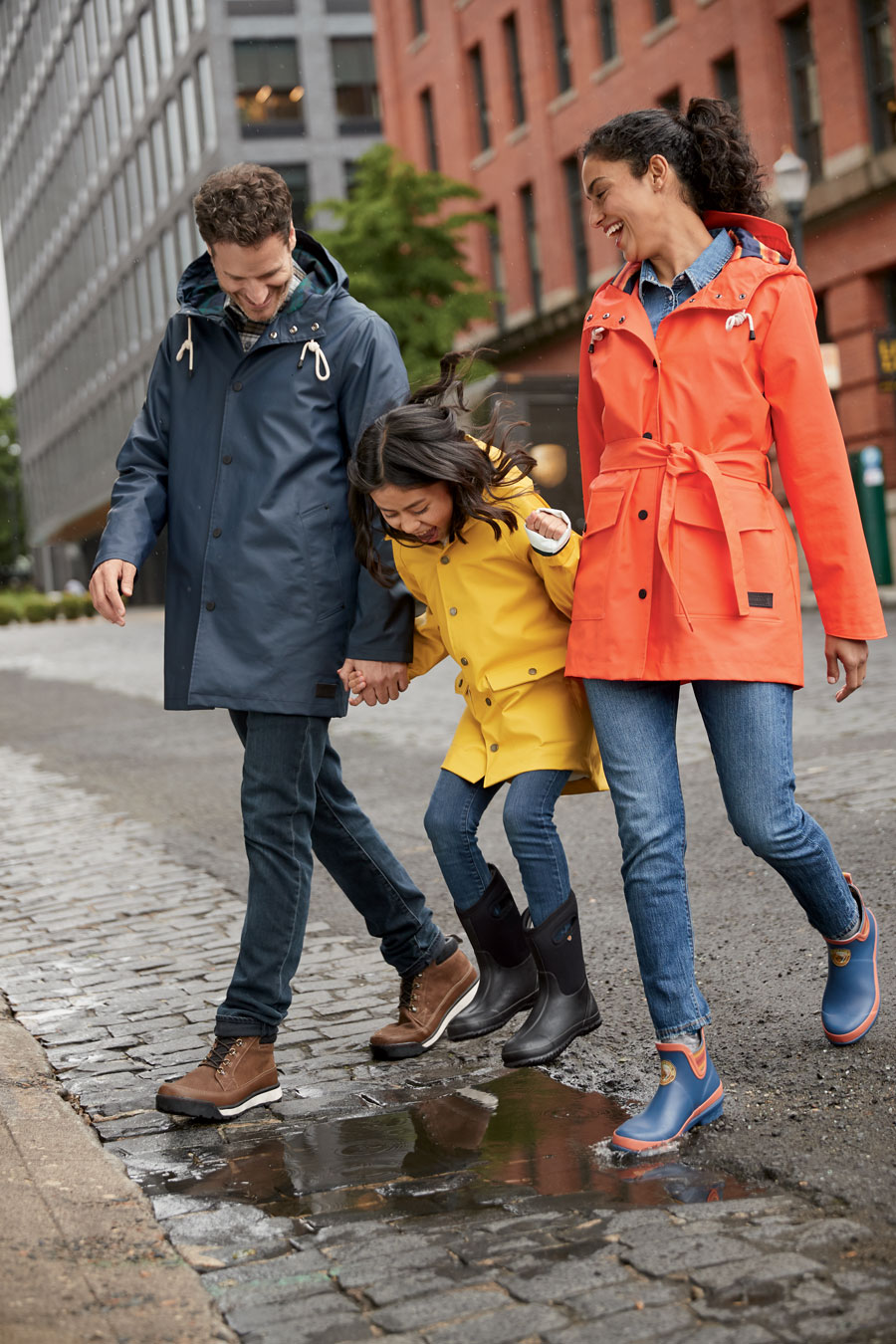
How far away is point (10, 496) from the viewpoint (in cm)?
10331

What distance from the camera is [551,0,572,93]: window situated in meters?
33.3

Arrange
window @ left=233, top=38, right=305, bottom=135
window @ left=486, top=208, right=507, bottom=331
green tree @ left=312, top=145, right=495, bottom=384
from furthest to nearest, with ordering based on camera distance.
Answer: window @ left=233, top=38, right=305, bottom=135, window @ left=486, top=208, right=507, bottom=331, green tree @ left=312, top=145, right=495, bottom=384

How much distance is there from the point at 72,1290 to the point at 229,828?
17.9 feet

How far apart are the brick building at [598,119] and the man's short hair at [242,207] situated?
19.2 meters

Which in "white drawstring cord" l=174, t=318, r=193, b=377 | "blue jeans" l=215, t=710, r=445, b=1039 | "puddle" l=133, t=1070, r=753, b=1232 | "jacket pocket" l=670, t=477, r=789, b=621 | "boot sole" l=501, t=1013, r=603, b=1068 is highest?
"white drawstring cord" l=174, t=318, r=193, b=377

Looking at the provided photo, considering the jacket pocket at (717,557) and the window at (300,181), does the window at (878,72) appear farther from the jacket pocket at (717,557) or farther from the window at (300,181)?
the window at (300,181)

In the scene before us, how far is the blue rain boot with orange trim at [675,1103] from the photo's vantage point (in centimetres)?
317

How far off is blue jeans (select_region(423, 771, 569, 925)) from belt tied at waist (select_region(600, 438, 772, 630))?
631 millimetres

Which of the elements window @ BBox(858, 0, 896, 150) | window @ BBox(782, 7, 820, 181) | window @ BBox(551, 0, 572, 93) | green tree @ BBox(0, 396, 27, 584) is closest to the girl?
window @ BBox(858, 0, 896, 150)

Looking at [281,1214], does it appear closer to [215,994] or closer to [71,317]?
[215,994]

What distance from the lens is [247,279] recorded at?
3.67 metres

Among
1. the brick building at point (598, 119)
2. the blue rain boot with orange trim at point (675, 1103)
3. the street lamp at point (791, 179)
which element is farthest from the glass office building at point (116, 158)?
the blue rain boot with orange trim at point (675, 1103)

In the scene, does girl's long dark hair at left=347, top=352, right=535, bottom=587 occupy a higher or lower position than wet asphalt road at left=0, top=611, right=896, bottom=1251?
higher

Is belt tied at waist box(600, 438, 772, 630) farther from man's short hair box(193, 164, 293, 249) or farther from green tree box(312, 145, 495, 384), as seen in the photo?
green tree box(312, 145, 495, 384)
